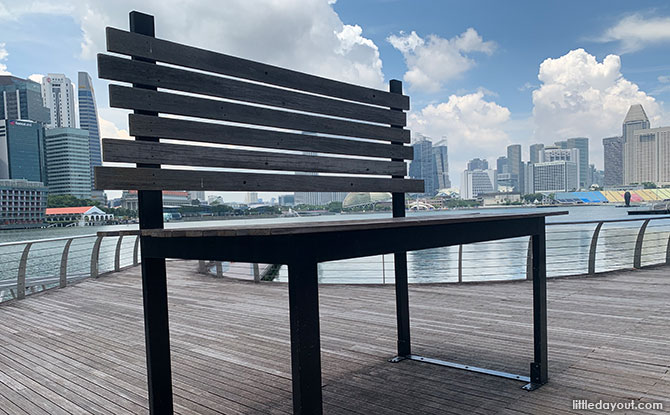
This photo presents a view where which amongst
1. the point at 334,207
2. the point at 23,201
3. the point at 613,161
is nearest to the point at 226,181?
the point at 334,207

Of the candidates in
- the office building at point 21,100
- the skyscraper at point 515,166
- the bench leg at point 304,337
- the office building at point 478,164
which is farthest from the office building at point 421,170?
the office building at point 478,164

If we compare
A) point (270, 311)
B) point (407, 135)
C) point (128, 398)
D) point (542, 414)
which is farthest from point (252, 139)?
point (270, 311)

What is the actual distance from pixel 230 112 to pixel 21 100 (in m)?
58.2

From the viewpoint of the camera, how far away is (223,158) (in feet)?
6.50

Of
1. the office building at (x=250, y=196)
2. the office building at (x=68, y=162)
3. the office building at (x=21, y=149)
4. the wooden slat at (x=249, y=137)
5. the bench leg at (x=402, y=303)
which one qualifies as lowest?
the bench leg at (x=402, y=303)

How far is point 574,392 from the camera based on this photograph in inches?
85.0

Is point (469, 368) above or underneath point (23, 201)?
underneath

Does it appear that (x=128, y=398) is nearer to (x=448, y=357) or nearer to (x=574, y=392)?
(x=448, y=357)

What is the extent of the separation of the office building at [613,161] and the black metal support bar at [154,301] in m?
57.9

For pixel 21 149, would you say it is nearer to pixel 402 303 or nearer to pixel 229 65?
pixel 229 65

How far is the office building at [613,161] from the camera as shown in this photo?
171ft

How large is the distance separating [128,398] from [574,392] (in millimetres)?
2222

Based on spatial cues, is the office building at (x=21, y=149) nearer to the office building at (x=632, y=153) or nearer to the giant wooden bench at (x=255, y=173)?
the giant wooden bench at (x=255, y=173)

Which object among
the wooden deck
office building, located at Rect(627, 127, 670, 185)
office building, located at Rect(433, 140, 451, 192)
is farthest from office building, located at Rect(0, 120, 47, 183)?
office building, located at Rect(627, 127, 670, 185)
